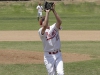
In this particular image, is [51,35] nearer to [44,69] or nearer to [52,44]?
[52,44]

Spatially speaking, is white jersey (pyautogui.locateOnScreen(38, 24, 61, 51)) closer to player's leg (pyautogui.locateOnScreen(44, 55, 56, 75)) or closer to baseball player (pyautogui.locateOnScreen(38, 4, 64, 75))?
baseball player (pyautogui.locateOnScreen(38, 4, 64, 75))

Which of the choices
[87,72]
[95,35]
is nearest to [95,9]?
[95,35]

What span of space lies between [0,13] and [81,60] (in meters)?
36.6

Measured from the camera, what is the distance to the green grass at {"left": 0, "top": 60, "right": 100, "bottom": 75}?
1130 cm

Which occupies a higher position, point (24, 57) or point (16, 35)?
point (24, 57)

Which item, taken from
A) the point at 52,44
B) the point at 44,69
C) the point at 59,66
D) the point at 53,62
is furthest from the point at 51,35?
the point at 44,69

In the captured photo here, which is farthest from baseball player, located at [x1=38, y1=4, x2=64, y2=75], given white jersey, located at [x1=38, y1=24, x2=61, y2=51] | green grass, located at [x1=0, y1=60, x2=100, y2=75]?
green grass, located at [x1=0, y1=60, x2=100, y2=75]

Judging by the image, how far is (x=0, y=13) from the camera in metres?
49.2

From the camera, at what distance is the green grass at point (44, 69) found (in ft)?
37.1

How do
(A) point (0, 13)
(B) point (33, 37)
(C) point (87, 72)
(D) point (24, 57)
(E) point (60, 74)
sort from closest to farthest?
(E) point (60, 74) → (C) point (87, 72) → (D) point (24, 57) → (B) point (33, 37) → (A) point (0, 13)

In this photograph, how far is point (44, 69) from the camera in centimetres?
1194

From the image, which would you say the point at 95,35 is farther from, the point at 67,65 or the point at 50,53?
the point at 50,53

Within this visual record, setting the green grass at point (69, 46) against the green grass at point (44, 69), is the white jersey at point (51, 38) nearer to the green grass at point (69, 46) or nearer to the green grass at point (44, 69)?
the green grass at point (44, 69)

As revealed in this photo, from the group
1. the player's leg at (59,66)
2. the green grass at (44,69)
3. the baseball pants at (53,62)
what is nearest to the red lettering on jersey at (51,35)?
the baseball pants at (53,62)
